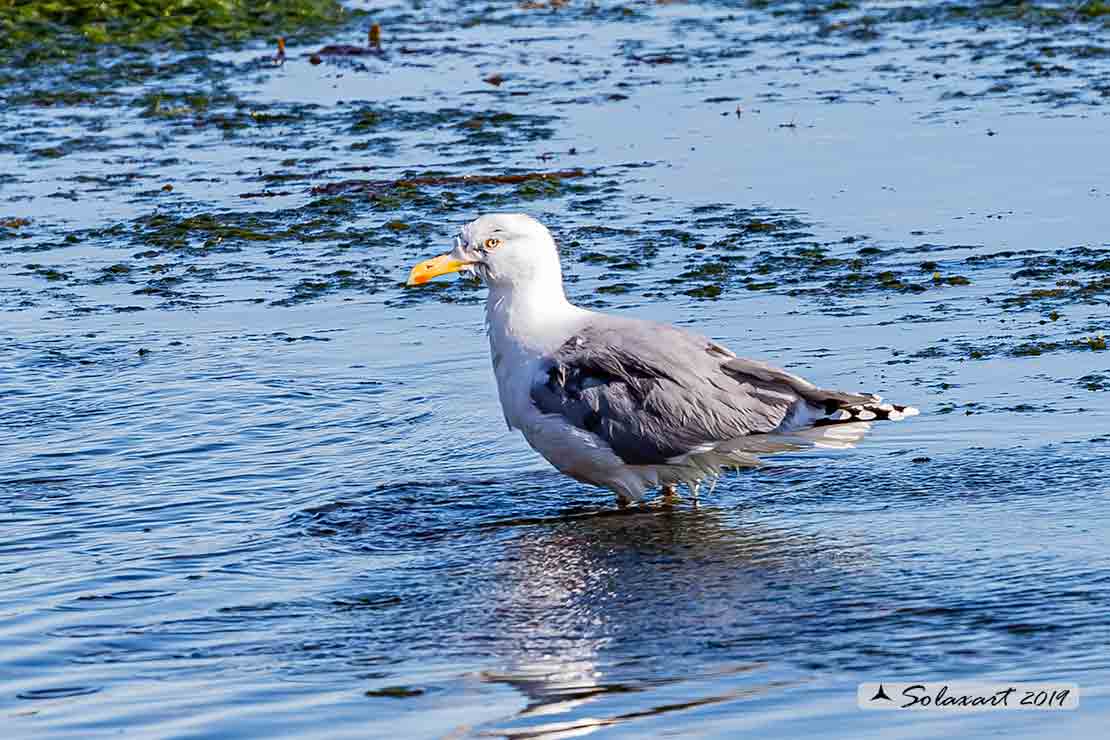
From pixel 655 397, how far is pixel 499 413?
156 cm

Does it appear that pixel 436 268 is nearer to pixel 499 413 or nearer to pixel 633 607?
pixel 499 413

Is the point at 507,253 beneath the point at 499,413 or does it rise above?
above

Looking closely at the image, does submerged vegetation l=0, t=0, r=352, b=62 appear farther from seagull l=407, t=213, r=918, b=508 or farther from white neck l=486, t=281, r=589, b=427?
seagull l=407, t=213, r=918, b=508

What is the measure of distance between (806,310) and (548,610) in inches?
155

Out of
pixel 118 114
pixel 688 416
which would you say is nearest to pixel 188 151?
pixel 118 114

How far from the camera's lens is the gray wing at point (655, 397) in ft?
26.0

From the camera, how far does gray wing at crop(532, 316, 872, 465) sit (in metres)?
7.92

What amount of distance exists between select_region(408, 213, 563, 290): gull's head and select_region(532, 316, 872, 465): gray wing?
395 mm

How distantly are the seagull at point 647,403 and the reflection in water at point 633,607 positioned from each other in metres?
0.27

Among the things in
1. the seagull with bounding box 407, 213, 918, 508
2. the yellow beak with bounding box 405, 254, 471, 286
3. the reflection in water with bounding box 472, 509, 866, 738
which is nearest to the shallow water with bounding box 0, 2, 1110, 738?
the reflection in water with bounding box 472, 509, 866, 738

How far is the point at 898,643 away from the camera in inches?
251

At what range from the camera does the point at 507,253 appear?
824 cm

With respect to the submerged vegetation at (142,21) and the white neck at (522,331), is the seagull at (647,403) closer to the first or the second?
the white neck at (522,331)

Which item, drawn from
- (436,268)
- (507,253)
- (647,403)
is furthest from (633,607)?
(436,268)
